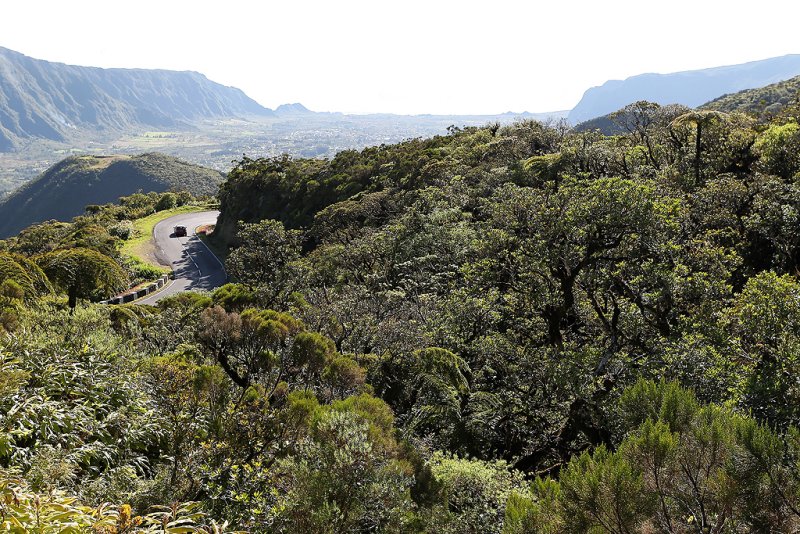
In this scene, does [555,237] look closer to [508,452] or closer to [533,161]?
[508,452]

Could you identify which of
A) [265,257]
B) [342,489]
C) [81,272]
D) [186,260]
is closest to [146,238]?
[186,260]

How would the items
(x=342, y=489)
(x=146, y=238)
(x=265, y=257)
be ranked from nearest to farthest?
(x=342, y=489)
(x=265, y=257)
(x=146, y=238)

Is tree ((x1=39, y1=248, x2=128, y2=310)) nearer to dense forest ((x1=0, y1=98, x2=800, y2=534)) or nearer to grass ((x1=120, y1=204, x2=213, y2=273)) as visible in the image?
dense forest ((x1=0, y1=98, x2=800, y2=534))

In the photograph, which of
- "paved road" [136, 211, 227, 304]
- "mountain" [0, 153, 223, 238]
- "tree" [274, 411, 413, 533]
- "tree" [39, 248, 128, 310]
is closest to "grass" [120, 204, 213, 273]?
"paved road" [136, 211, 227, 304]

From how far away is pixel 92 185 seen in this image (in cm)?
16175

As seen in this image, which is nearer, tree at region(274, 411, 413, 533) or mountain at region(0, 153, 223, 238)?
tree at region(274, 411, 413, 533)

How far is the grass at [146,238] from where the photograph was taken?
4571 centimetres

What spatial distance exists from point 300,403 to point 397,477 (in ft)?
7.16

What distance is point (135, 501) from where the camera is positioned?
18.5 feet

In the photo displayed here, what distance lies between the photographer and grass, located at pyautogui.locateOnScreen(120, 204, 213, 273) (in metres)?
45.7

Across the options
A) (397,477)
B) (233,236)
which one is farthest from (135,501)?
(233,236)

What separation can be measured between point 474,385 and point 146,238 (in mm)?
51219

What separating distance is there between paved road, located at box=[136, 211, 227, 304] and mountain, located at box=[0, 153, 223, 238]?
93.6 m

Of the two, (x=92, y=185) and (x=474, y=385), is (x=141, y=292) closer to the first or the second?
(x=474, y=385)
